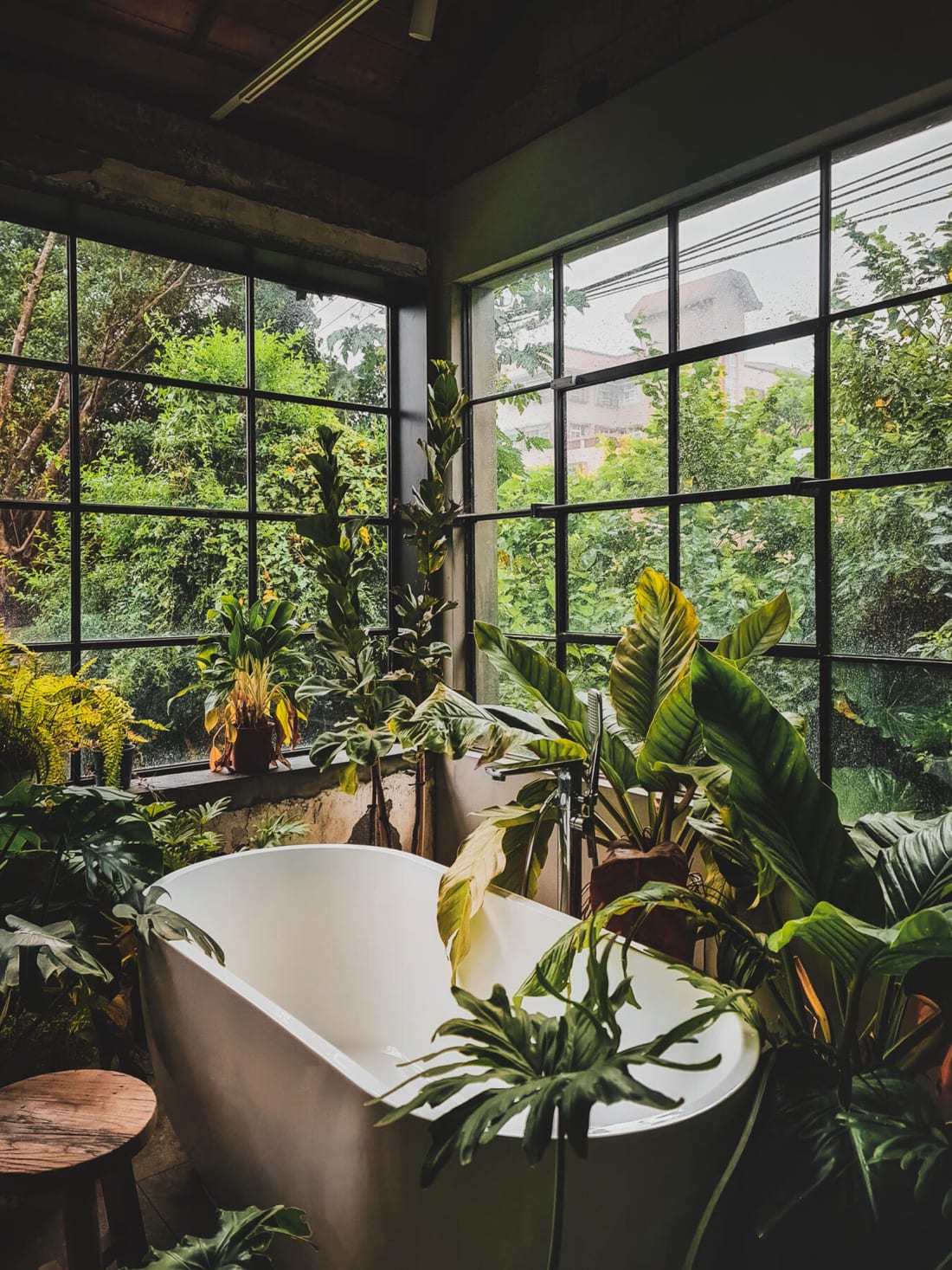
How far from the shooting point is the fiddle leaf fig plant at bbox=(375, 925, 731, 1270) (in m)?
1.04

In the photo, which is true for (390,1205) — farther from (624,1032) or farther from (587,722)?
(587,722)

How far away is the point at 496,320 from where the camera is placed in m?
3.39

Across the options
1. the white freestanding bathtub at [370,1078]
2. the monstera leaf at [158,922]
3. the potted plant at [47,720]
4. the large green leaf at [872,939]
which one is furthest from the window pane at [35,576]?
the large green leaf at [872,939]

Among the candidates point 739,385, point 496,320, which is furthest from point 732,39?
point 496,320

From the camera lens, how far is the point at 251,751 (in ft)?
9.94

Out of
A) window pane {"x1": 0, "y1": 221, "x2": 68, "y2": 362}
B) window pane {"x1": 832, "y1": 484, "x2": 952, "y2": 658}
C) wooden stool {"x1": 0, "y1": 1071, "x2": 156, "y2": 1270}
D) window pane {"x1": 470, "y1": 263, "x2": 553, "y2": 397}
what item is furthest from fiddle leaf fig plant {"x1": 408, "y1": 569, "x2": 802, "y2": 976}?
window pane {"x1": 0, "y1": 221, "x2": 68, "y2": 362}

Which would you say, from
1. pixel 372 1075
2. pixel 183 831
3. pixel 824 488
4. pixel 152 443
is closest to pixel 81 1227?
pixel 372 1075

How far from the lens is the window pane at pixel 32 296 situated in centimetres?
304

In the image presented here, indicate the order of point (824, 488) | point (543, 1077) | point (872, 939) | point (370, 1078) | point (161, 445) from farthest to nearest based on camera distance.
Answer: point (161, 445) < point (824, 488) < point (370, 1078) < point (872, 939) < point (543, 1077)

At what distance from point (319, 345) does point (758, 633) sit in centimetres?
210

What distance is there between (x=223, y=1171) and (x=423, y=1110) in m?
0.73

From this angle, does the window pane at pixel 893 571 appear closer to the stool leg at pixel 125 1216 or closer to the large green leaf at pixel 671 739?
the large green leaf at pixel 671 739

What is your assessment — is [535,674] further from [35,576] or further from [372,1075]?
[35,576]

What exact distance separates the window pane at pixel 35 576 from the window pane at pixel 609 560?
1694mm
